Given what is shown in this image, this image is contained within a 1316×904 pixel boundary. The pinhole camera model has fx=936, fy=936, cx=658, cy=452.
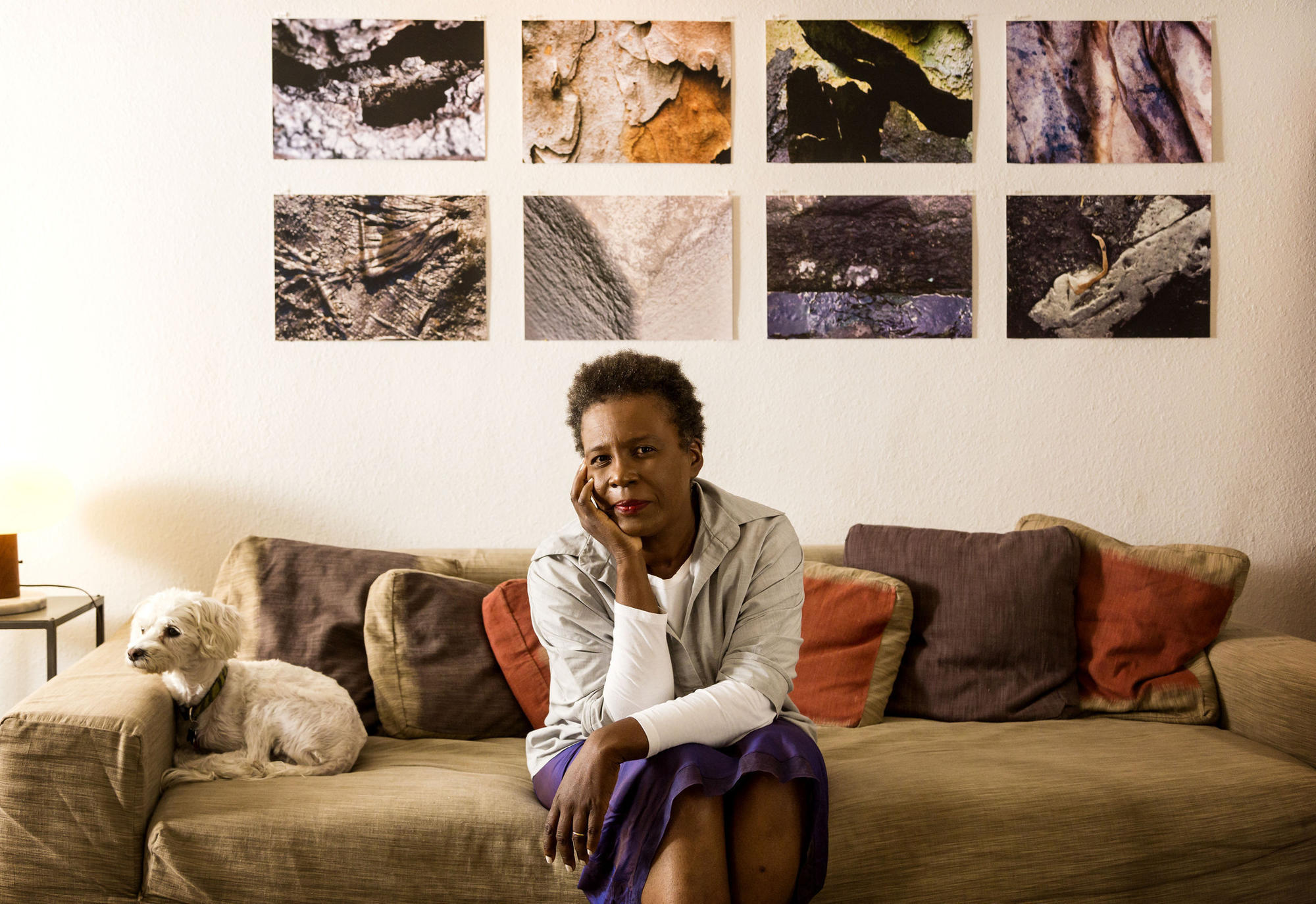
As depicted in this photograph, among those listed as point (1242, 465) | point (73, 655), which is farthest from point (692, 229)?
point (73, 655)

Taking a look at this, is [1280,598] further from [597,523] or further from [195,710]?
[195,710]

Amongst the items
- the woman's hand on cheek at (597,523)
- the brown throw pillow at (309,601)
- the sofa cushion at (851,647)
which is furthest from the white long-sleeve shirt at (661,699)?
the brown throw pillow at (309,601)

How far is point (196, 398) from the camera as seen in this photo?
8.72 feet

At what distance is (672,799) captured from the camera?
4.46ft

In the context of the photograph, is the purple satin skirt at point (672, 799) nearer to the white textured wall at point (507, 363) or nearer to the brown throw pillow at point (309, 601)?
the brown throw pillow at point (309, 601)

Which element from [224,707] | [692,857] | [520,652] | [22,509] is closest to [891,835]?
[692,857]

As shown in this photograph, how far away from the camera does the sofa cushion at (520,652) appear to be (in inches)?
83.7

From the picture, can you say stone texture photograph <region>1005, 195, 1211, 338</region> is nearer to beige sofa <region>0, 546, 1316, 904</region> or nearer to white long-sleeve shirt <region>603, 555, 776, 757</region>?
beige sofa <region>0, 546, 1316, 904</region>

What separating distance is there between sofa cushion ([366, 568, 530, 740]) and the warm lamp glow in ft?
3.13

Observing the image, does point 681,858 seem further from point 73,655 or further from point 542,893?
point 73,655

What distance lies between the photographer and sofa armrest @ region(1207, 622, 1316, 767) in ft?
6.42

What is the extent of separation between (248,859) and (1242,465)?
9.11 ft

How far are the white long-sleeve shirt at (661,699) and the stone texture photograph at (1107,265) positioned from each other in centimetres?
171

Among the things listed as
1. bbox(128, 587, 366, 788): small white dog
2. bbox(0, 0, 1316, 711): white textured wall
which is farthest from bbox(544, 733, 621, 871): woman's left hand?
bbox(0, 0, 1316, 711): white textured wall
